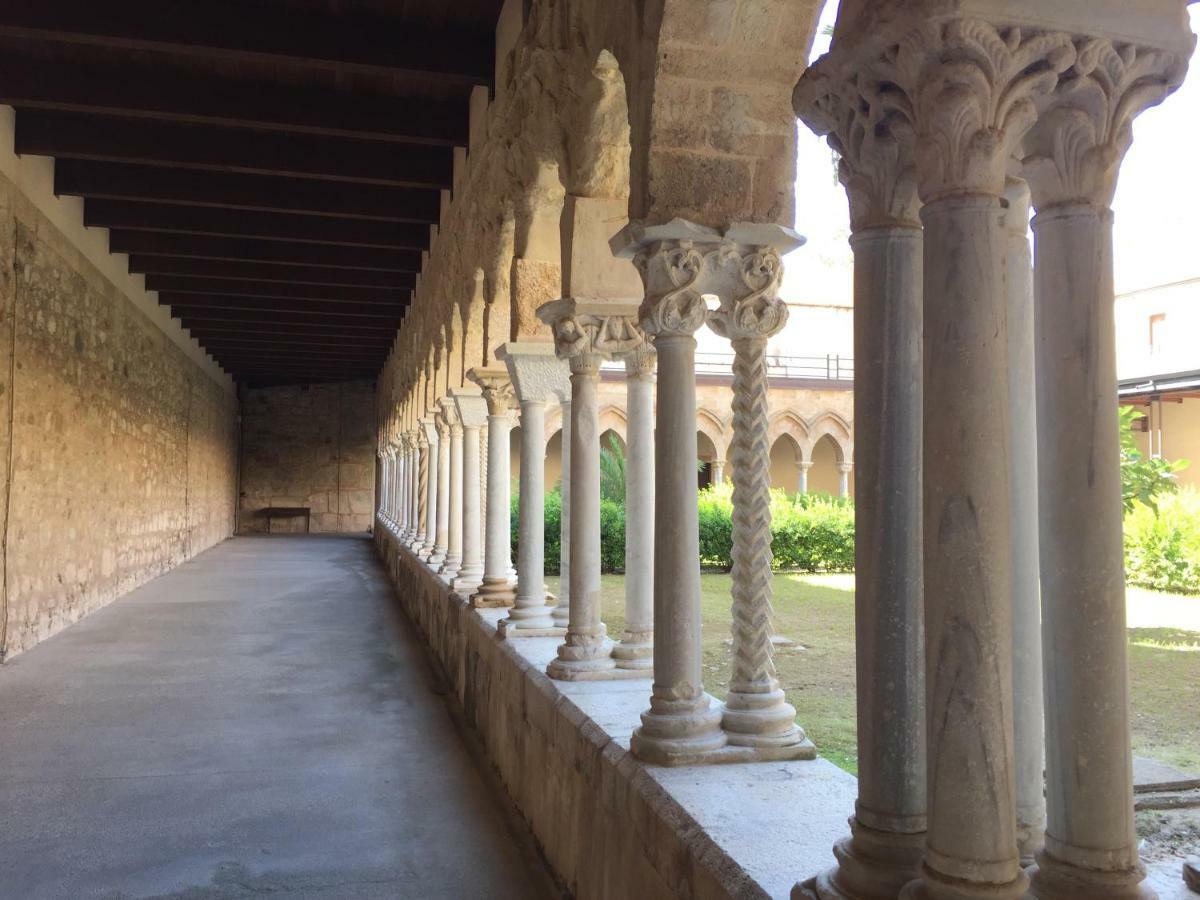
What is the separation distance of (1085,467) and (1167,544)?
12.4 meters

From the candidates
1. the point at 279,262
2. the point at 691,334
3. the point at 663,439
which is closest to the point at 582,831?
the point at 663,439

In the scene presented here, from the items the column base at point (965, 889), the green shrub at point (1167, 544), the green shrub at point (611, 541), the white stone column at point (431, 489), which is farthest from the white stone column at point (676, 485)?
the green shrub at point (611, 541)

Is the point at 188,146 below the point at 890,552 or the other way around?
the other way around

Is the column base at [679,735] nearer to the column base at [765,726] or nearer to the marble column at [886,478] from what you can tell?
the column base at [765,726]

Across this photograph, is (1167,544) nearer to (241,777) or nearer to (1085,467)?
(241,777)

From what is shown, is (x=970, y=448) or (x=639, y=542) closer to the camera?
(x=970, y=448)

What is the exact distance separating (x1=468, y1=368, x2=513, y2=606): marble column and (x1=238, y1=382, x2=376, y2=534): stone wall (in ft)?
52.6

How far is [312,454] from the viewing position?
21844mm

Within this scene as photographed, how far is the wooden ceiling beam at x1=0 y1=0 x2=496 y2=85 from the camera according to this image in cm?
464

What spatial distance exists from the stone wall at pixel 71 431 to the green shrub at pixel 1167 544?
11.1 m

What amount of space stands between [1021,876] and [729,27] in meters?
2.00

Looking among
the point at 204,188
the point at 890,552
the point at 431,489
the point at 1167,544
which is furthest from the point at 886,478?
the point at 1167,544

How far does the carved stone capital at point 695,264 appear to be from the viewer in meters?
2.61

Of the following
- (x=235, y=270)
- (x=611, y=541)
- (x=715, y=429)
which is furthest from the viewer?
(x=715, y=429)
